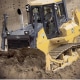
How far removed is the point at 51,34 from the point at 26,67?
1.75 m

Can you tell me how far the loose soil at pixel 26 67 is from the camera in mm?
7848

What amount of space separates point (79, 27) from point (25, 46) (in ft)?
7.35

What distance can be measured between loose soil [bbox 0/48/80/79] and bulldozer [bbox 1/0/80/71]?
0.24m

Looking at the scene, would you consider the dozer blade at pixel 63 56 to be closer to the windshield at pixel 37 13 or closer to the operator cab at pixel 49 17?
the operator cab at pixel 49 17

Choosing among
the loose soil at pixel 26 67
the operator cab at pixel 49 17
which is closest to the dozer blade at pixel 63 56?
the loose soil at pixel 26 67

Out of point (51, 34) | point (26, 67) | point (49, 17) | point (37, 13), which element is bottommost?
point (26, 67)

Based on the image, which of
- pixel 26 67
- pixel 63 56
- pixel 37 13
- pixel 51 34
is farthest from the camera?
pixel 51 34

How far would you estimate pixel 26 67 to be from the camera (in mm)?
8047

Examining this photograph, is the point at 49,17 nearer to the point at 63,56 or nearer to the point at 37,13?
the point at 37,13

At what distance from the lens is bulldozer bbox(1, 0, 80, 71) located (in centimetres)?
862

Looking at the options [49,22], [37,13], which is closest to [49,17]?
[49,22]

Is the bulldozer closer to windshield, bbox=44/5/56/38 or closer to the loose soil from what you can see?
windshield, bbox=44/5/56/38

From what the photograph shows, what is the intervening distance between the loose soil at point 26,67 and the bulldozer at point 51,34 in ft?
0.80

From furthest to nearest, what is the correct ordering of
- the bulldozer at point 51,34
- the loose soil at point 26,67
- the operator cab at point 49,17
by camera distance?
the operator cab at point 49,17, the bulldozer at point 51,34, the loose soil at point 26,67
